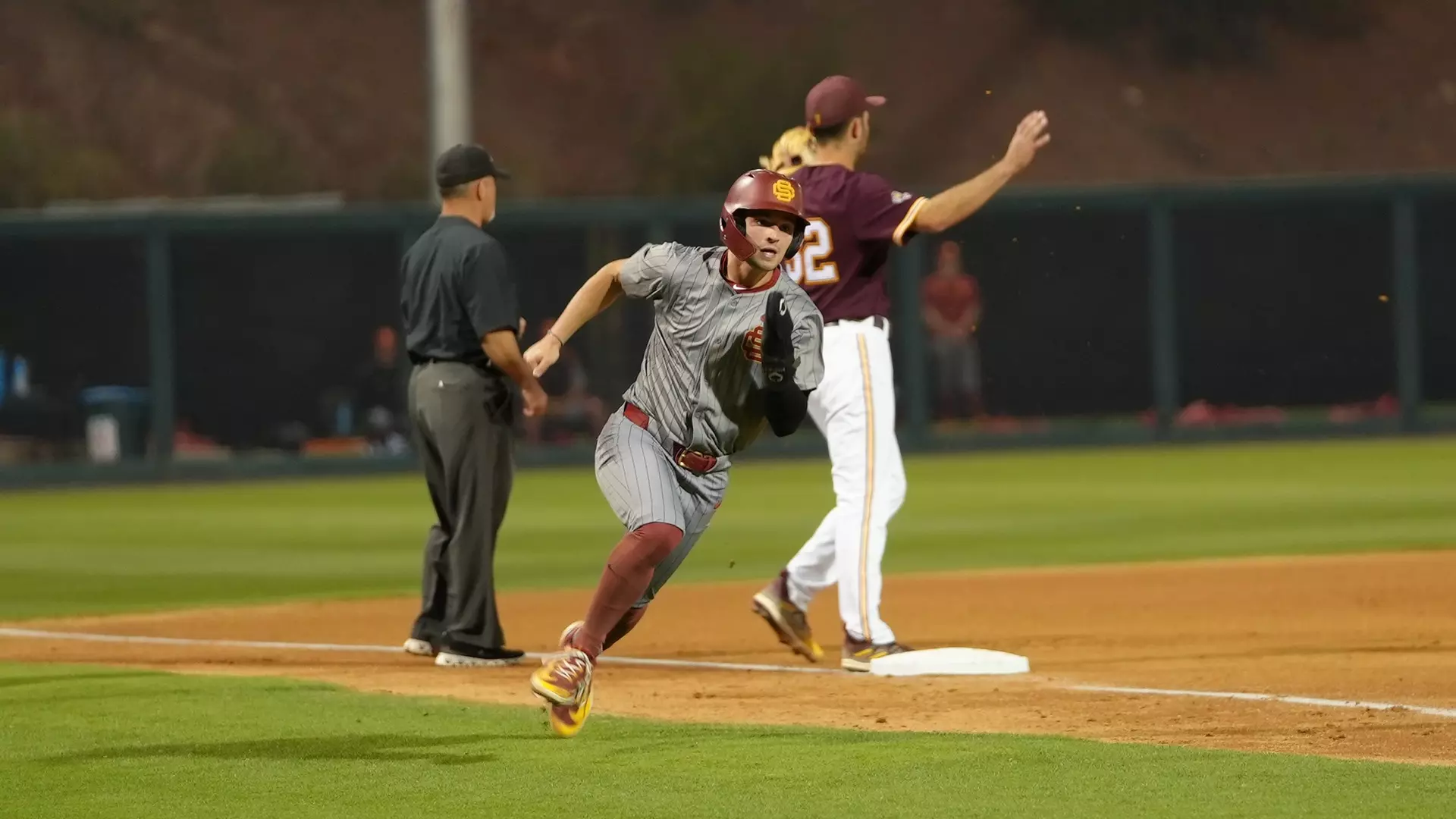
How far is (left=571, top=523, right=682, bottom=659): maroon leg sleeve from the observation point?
21.3 feet

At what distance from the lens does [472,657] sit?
8602mm

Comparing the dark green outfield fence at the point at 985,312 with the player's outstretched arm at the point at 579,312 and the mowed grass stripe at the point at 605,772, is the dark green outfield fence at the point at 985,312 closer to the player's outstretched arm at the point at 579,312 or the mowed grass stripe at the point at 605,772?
the mowed grass stripe at the point at 605,772

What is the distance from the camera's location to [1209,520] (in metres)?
14.9

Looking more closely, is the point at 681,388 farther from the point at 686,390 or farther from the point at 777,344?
the point at 777,344

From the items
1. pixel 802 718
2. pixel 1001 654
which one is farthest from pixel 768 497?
pixel 802 718

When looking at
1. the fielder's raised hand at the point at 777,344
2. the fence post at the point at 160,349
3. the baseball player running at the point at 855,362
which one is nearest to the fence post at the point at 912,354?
the fence post at the point at 160,349

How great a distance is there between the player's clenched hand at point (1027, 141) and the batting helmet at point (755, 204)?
133 cm

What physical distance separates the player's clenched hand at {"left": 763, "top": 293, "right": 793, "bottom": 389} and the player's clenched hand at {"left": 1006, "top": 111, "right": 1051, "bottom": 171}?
1.77 metres

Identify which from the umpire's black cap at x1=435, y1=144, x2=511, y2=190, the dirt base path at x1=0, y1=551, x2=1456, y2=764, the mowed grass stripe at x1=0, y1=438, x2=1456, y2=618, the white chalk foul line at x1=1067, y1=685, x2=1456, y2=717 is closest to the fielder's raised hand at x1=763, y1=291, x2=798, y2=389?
the dirt base path at x1=0, y1=551, x2=1456, y2=764

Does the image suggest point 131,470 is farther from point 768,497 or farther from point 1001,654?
point 1001,654

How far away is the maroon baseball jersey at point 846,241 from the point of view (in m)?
8.04

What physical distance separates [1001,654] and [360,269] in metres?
14.9

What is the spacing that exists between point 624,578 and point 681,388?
0.57 metres

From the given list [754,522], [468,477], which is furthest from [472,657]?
[754,522]
